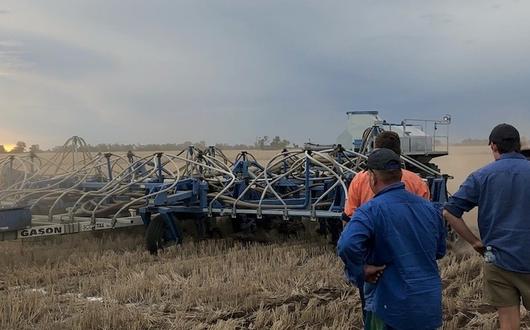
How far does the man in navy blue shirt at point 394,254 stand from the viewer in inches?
105

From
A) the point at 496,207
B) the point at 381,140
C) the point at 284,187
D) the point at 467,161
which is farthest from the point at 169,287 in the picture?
the point at 467,161

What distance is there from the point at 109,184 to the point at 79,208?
0.60 m

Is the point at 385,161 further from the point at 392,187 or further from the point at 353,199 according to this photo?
the point at 353,199

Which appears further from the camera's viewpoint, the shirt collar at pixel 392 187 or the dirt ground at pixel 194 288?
the dirt ground at pixel 194 288

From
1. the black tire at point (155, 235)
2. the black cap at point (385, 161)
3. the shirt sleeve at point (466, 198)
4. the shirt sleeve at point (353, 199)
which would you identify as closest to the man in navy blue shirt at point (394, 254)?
the black cap at point (385, 161)

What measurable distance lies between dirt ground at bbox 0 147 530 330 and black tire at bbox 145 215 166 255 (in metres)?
0.25

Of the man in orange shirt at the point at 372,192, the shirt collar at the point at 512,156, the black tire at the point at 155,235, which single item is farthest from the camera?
the black tire at the point at 155,235

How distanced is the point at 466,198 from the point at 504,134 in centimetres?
44

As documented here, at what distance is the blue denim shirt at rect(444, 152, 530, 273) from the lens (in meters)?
3.39

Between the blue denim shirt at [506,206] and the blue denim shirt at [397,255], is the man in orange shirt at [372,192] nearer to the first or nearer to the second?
the blue denim shirt at [506,206]

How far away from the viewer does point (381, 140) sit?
3762mm

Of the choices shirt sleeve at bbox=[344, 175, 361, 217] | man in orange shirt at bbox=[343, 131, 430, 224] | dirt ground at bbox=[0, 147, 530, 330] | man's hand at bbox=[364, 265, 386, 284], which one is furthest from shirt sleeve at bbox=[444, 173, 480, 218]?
dirt ground at bbox=[0, 147, 530, 330]

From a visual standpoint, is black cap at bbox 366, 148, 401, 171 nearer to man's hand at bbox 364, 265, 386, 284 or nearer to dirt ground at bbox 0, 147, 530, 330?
man's hand at bbox 364, 265, 386, 284

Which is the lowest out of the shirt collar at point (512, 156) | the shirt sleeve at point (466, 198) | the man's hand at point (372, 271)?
the man's hand at point (372, 271)
